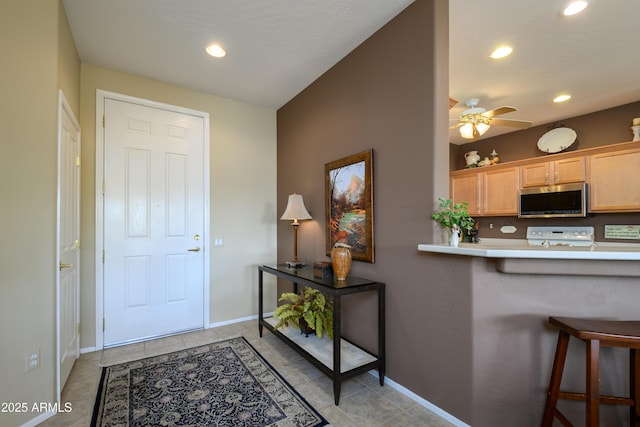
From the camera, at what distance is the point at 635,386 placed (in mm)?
1414

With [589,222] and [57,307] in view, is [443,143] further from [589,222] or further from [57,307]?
[589,222]

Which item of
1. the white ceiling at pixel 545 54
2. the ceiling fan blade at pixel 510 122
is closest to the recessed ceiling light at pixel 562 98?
the white ceiling at pixel 545 54

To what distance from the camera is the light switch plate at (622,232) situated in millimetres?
3504

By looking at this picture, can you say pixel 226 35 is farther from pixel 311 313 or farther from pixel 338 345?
pixel 338 345

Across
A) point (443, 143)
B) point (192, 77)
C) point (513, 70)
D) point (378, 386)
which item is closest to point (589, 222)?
point (513, 70)

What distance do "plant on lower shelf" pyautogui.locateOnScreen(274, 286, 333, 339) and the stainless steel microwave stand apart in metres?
3.58

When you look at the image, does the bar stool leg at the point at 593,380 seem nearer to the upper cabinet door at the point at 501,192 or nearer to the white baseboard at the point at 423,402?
the white baseboard at the point at 423,402

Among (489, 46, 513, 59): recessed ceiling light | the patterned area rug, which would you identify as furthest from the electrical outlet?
(489, 46, 513, 59): recessed ceiling light

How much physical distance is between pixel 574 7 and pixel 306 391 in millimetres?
3444

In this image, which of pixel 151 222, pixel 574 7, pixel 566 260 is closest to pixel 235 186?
pixel 151 222

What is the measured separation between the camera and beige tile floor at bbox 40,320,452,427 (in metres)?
1.82

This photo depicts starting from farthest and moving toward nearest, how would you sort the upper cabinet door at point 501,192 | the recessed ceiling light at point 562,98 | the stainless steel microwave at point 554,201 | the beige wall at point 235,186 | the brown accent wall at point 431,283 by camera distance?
1. the upper cabinet door at point 501,192
2. the stainless steel microwave at point 554,201
3. the recessed ceiling light at point 562,98
4. the beige wall at point 235,186
5. the brown accent wall at point 431,283

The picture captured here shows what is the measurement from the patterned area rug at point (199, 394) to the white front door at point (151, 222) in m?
0.64

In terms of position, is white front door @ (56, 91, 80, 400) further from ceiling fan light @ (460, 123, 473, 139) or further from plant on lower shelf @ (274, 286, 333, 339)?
ceiling fan light @ (460, 123, 473, 139)
